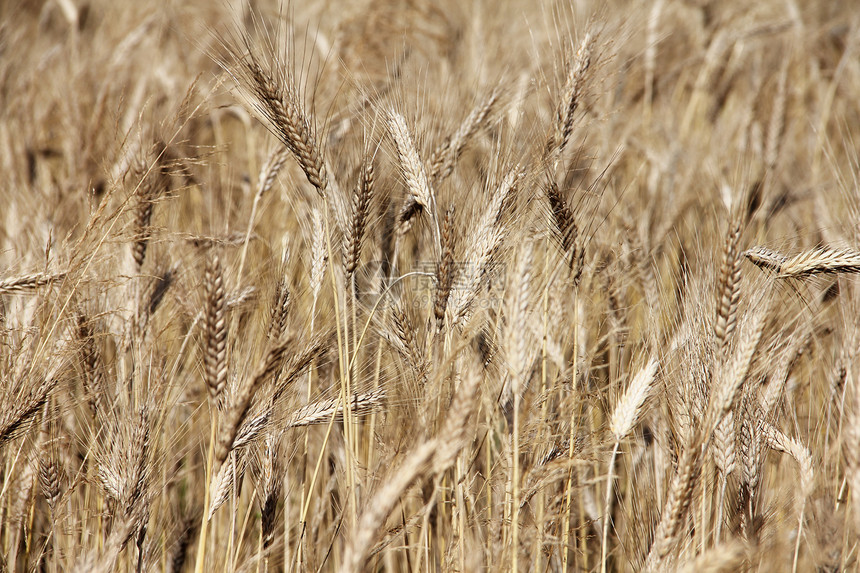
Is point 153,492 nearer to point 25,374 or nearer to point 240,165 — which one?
point 25,374

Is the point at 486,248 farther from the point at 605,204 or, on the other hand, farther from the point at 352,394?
the point at 605,204

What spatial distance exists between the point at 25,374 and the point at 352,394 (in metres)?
0.70

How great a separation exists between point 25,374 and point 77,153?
1.32 m

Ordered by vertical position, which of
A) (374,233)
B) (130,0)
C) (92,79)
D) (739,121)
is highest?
(130,0)

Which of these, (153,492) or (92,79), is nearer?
(153,492)

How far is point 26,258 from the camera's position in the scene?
5.52 ft

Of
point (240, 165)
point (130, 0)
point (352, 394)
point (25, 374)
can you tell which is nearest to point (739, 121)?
point (240, 165)

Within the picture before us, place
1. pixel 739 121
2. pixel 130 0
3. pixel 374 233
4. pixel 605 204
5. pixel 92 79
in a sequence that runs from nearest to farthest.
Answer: pixel 374 233, pixel 605 204, pixel 92 79, pixel 739 121, pixel 130 0

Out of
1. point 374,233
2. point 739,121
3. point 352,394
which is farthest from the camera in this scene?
point 739,121

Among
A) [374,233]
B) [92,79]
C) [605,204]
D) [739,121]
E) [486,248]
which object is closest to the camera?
[486,248]

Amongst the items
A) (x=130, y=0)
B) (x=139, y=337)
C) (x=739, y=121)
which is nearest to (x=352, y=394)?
(x=139, y=337)

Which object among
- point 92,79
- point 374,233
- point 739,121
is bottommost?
point 374,233

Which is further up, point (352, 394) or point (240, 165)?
point (240, 165)

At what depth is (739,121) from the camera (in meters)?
3.37
